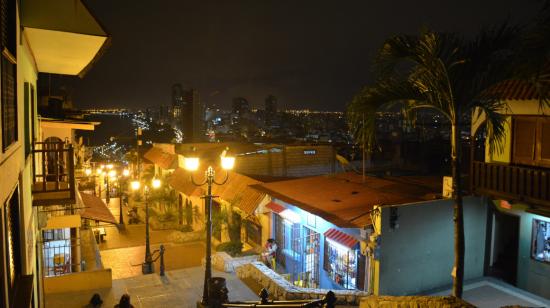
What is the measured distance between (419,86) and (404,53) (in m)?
0.77

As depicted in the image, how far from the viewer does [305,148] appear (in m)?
27.5

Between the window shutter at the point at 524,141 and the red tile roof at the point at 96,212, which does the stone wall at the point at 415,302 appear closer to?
the window shutter at the point at 524,141

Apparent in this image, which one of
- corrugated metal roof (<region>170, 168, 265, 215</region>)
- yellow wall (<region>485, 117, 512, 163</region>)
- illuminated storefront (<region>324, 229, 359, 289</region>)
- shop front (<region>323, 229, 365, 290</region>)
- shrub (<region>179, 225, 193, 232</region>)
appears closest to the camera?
yellow wall (<region>485, 117, 512, 163</region>)

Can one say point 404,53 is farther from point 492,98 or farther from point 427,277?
point 427,277

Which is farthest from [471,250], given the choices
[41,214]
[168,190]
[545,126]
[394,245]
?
[168,190]

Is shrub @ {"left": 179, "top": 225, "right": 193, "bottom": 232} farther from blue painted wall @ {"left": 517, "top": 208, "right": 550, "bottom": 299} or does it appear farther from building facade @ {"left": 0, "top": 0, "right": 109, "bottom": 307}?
blue painted wall @ {"left": 517, "top": 208, "right": 550, "bottom": 299}

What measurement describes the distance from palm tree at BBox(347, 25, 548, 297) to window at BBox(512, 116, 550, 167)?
3855 mm

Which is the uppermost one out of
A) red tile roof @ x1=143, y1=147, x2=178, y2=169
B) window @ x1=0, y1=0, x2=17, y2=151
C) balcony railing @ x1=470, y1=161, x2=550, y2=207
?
window @ x1=0, y1=0, x2=17, y2=151

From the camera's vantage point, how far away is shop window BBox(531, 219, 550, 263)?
42.8 feet

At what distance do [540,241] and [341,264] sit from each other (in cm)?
606

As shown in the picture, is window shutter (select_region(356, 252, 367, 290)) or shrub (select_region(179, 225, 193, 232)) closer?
window shutter (select_region(356, 252, 367, 290))

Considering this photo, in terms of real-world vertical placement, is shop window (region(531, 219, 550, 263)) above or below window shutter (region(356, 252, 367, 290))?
above

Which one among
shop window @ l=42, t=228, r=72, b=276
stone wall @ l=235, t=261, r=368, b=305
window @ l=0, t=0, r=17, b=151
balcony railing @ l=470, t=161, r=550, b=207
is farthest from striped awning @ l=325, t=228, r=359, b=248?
window @ l=0, t=0, r=17, b=151

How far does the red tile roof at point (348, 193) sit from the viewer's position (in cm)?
1380
